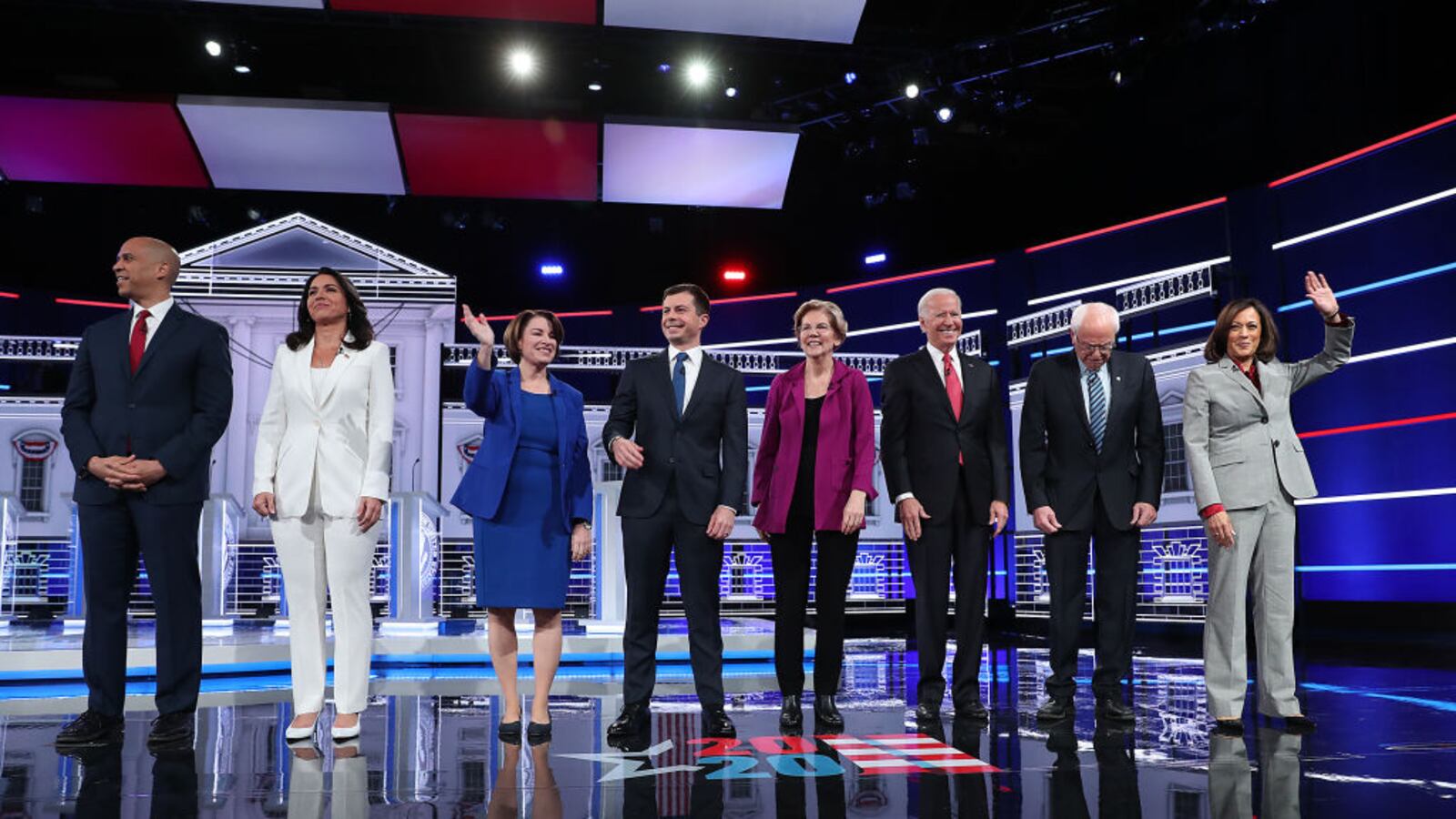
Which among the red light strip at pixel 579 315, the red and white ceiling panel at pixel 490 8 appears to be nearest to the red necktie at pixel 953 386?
the red and white ceiling panel at pixel 490 8

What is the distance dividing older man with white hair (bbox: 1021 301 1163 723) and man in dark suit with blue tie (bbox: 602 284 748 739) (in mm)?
1134

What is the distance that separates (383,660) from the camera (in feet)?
20.3

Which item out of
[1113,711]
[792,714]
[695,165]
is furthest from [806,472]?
[695,165]

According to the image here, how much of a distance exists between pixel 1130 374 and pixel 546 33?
7.04 metres

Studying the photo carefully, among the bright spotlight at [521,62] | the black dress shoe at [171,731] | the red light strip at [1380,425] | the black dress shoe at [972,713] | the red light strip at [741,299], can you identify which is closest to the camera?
the black dress shoe at [171,731]

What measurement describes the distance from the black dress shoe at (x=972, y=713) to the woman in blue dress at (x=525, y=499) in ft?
4.79

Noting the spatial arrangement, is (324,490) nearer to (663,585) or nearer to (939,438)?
(663,585)

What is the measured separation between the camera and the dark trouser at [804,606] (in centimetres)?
374

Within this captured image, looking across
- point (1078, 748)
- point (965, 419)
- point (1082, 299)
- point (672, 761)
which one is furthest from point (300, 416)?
point (1082, 299)

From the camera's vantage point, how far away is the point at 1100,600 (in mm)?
3930

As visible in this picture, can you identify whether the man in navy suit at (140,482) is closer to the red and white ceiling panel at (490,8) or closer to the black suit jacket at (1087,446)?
the black suit jacket at (1087,446)

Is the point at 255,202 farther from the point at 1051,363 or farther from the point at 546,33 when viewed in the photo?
the point at 1051,363

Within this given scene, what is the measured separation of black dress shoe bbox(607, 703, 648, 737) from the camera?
3.45m

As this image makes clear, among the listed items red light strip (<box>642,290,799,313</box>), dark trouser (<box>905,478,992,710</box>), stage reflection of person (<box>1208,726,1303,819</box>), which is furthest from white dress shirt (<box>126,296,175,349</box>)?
red light strip (<box>642,290,799,313</box>)
